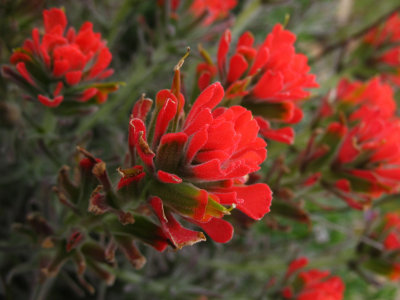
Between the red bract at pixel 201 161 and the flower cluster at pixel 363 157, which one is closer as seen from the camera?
the red bract at pixel 201 161

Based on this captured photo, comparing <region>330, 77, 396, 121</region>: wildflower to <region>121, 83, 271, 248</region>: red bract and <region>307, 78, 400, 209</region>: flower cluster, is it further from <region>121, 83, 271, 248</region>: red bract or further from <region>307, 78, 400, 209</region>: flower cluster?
<region>121, 83, 271, 248</region>: red bract

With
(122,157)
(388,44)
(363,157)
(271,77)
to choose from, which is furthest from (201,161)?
(388,44)

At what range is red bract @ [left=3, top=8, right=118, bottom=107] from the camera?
629 millimetres

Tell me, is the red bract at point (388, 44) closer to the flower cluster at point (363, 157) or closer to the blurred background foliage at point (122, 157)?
the blurred background foliage at point (122, 157)

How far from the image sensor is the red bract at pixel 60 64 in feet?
2.06

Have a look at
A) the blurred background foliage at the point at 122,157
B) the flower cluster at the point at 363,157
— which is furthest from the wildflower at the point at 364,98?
the blurred background foliage at the point at 122,157

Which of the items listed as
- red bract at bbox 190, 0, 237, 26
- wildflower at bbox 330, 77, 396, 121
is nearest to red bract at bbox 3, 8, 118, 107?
red bract at bbox 190, 0, 237, 26

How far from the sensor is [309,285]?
3.05ft

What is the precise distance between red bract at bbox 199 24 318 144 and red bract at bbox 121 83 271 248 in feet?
0.45


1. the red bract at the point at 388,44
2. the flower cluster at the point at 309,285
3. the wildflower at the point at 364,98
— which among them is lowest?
the flower cluster at the point at 309,285

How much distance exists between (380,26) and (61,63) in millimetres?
986

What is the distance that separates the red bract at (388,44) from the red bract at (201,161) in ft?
2.97

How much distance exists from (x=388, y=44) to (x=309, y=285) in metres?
0.75

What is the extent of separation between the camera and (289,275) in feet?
3.25
